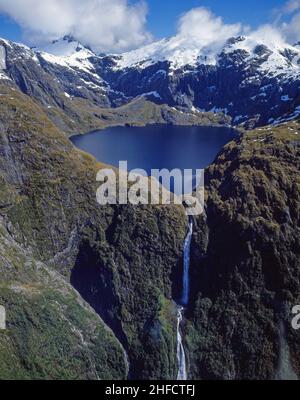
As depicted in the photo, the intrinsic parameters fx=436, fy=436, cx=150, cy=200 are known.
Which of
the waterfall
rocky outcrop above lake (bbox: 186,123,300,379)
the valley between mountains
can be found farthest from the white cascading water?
rocky outcrop above lake (bbox: 186,123,300,379)

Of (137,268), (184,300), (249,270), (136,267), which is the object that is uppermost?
(136,267)

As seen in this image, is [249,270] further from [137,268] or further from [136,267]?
[136,267]

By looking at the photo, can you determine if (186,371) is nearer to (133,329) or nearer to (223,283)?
(133,329)

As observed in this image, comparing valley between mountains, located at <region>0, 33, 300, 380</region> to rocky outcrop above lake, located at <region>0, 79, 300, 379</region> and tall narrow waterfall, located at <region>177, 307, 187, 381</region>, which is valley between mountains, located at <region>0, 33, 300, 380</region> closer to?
rocky outcrop above lake, located at <region>0, 79, 300, 379</region>

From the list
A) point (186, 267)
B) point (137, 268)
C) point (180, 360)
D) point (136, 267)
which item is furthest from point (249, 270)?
point (136, 267)

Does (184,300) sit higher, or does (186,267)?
(186,267)

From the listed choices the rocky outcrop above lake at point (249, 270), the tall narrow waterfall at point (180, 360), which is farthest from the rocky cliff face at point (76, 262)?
the rocky outcrop above lake at point (249, 270)

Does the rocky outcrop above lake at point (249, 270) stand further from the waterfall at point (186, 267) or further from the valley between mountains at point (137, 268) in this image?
the waterfall at point (186, 267)
